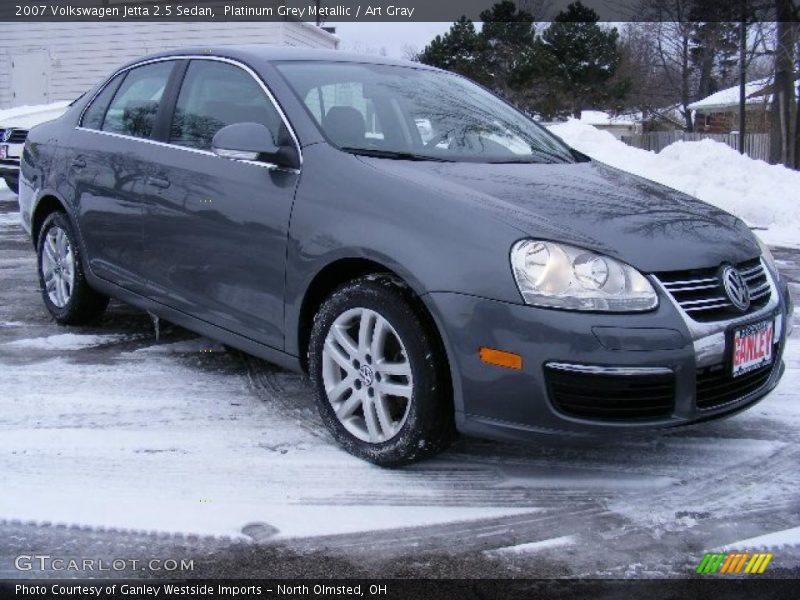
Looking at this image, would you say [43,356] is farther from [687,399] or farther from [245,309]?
[687,399]

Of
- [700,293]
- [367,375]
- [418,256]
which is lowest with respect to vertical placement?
[367,375]

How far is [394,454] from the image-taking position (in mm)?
3248

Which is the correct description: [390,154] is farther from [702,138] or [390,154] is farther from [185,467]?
[702,138]

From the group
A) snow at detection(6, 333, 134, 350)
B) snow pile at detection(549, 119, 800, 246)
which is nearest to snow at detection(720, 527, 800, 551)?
snow at detection(6, 333, 134, 350)

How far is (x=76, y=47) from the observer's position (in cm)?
2152

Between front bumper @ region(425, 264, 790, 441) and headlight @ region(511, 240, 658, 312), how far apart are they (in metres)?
0.04

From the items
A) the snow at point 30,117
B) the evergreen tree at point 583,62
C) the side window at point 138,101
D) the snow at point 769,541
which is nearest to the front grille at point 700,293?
the snow at point 769,541

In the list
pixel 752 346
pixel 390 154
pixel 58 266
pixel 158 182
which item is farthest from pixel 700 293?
pixel 58 266

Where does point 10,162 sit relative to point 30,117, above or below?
below

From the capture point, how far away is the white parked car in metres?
11.4

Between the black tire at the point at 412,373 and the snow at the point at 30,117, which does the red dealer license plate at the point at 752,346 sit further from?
the snow at the point at 30,117

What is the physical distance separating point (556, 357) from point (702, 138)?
23.8m

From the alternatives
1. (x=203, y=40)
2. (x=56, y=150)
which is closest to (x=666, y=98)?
(x=203, y=40)

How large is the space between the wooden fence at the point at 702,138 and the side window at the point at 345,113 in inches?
755
